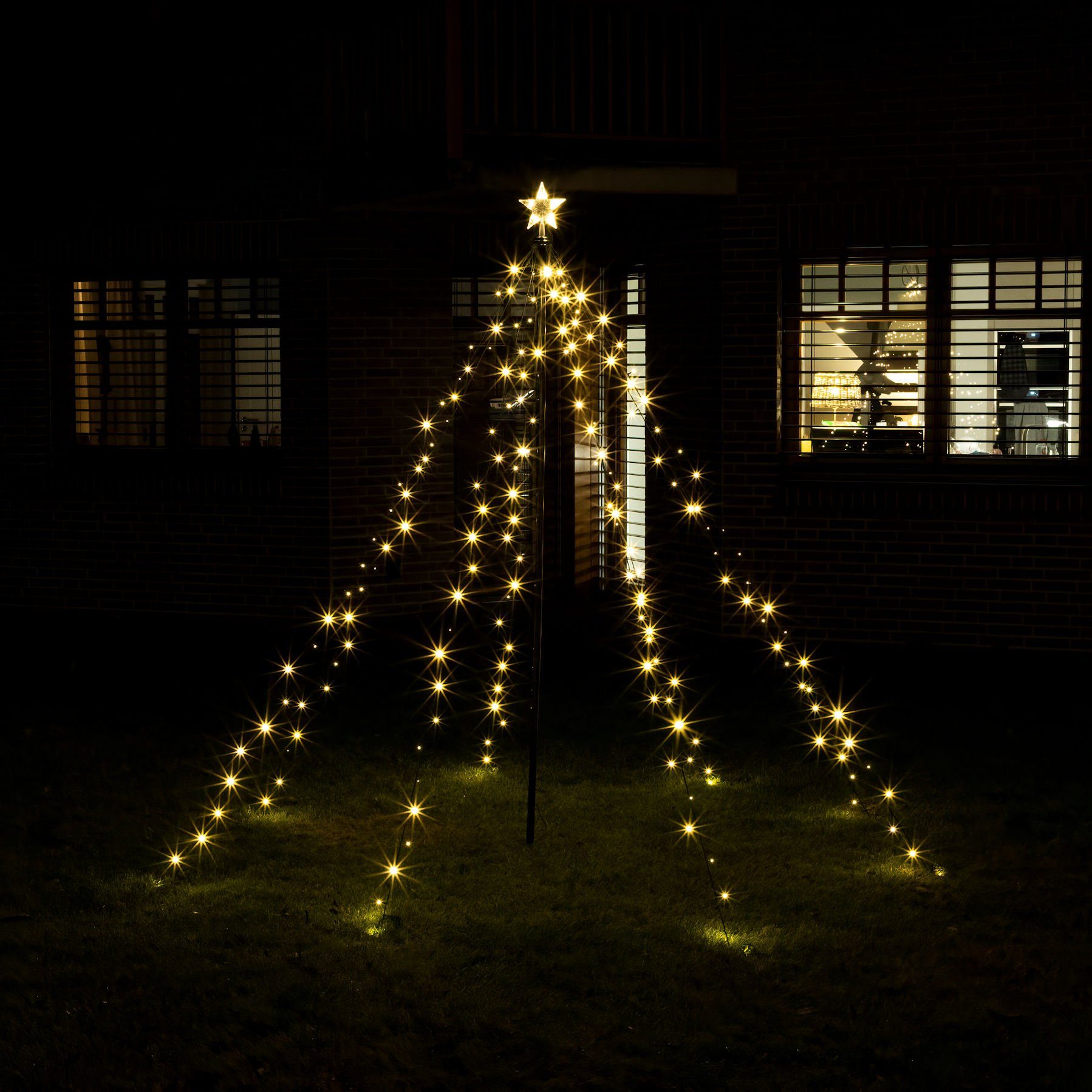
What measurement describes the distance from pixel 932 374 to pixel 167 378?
18.4 ft

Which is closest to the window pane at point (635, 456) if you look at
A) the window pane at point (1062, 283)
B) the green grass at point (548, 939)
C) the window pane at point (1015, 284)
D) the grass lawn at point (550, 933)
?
the window pane at point (1015, 284)

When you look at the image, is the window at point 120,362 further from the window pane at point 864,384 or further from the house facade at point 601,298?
the window pane at point 864,384

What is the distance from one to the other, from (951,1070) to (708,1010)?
0.72 metres

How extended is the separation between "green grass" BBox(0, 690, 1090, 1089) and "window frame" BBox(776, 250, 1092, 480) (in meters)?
3.39

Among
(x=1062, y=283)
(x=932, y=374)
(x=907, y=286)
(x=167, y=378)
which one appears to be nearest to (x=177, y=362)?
(x=167, y=378)

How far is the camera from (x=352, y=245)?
32.6ft

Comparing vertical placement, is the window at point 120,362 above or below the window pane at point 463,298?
below

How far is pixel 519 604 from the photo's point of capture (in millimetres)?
10398

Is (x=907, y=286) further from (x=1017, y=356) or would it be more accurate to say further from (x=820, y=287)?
(x=1017, y=356)

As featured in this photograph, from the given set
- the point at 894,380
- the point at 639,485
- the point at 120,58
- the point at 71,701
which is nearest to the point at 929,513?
the point at 894,380

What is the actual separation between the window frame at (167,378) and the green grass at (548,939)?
168 inches

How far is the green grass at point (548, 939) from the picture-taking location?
3.88 metres

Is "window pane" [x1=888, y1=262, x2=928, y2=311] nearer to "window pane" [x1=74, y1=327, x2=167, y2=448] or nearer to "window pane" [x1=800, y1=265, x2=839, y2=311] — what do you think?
"window pane" [x1=800, y1=265, x2=839, y2=311]

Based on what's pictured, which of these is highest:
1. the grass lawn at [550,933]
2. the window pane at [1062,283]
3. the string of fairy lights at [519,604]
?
the window pane at [1062,283]
